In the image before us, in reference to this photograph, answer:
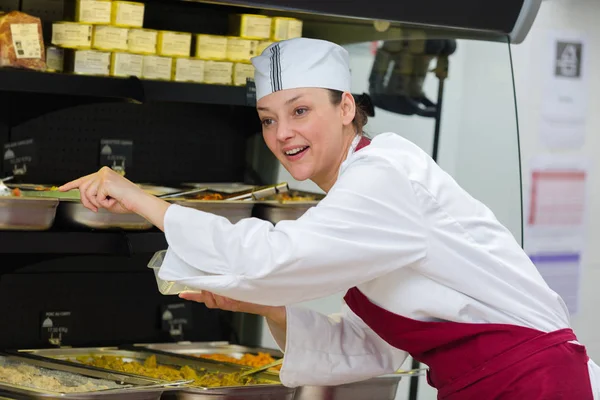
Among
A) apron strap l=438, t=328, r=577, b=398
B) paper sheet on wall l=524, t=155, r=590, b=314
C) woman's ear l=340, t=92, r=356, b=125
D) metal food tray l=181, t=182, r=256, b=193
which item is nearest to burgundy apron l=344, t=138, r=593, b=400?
apron strap l=438, t=328, r=577, b=398

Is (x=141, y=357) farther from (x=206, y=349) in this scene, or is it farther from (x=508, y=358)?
(x=508, y=358)

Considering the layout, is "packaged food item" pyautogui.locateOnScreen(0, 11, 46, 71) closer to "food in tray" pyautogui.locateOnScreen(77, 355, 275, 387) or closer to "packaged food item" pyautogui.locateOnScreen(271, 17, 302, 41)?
"packaged food item" pyautogui.locateOnScreen(271, 17, 302, 41)

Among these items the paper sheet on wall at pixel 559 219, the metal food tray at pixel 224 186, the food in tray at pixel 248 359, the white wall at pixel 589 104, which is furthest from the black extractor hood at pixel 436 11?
the paper sheet on wall at pixel 559 219

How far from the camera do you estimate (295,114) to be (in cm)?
197

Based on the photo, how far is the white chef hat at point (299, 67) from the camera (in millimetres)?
1969

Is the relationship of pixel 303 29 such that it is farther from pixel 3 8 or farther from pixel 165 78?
pixel 3 8

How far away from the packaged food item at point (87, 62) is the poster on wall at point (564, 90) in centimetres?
284

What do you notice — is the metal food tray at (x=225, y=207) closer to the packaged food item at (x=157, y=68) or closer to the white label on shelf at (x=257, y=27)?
the packaged food item at (x=157, y=68)

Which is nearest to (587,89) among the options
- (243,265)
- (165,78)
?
(165,78)

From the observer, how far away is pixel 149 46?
261 cm

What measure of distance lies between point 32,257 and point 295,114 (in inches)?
43.1

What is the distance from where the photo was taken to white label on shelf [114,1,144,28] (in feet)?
8.41

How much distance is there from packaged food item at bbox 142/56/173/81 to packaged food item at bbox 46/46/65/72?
0.21 m

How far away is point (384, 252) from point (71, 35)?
118cm
